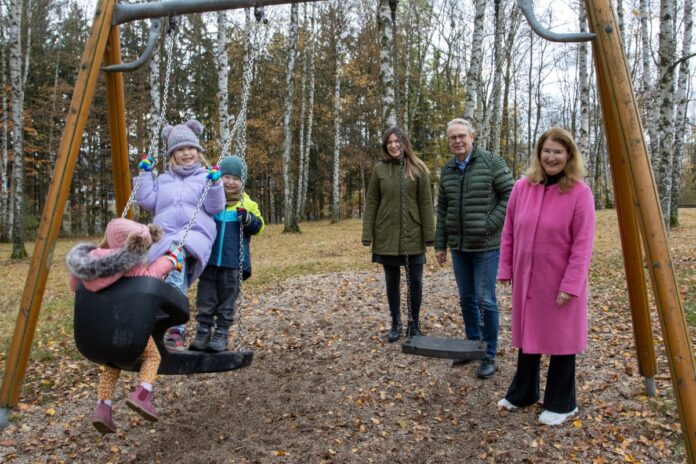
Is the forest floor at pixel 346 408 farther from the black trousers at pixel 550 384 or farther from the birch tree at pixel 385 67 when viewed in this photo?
the birch tree at pixel 385 67

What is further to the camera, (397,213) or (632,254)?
(397,213)

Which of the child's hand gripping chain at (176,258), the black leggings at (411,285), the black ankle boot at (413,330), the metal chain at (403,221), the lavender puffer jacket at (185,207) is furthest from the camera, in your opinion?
the black leggings at (411,285)

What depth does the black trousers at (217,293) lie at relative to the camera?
4.25 meters

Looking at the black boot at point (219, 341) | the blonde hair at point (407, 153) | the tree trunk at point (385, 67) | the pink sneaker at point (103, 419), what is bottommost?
the pink sneaker at point (103, 419)

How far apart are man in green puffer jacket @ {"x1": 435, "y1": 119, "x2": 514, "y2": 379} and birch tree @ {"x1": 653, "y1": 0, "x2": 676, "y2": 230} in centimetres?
567

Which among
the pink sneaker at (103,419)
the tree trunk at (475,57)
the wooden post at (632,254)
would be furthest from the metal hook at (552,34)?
the tree trunk at (475,57)

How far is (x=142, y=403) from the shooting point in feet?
9.89

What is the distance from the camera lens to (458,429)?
372 centimetres

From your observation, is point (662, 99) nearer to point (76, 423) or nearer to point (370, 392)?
point (370, 392)

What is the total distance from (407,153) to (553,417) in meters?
2.47

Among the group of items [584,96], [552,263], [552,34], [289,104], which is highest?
[289,104]

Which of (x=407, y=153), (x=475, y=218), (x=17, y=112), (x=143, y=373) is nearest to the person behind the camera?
(x=143, y=373)

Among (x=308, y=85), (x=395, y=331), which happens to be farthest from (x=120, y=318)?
(x=308, y=85)

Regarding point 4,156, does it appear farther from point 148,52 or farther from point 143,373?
point 143,373
